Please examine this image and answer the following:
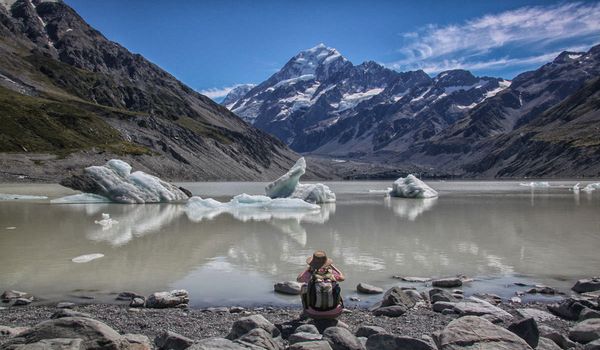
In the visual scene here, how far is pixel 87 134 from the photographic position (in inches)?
5812

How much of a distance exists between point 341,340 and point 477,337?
2.32 m

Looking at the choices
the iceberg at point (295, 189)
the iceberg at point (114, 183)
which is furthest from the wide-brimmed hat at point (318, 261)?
the iceberg at point (114, 183)

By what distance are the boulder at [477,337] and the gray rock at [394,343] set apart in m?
0.35

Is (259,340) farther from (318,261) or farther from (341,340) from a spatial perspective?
(318,261)

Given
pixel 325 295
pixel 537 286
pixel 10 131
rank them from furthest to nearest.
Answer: pixel 10 131, pixel 537 286, pixel 325 295

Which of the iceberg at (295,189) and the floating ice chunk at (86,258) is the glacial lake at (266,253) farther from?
the iceberg at (295,189)

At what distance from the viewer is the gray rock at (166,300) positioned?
1248 centimetres

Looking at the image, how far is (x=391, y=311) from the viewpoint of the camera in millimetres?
11703

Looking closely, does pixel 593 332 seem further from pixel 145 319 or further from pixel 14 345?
pixel 14 345

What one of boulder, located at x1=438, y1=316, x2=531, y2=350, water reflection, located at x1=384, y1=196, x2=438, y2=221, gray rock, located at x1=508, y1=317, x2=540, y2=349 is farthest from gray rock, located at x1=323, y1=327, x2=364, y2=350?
water reflection, located at x1=384, y1=196, x2=438, y2=221

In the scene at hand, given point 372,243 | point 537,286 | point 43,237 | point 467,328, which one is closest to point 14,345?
point 467,328

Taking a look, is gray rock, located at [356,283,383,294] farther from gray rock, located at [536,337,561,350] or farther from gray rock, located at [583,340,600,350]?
gray rock, located at [583,340,600,350]

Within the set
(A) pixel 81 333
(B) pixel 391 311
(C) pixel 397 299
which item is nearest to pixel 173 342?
(A) pixel 81 333

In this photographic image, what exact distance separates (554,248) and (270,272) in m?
13.0
